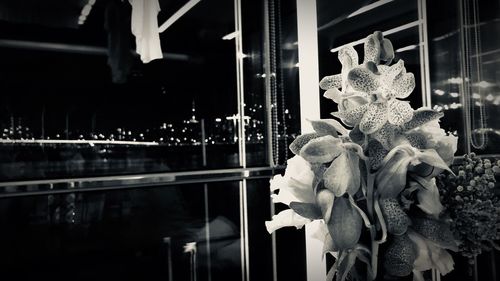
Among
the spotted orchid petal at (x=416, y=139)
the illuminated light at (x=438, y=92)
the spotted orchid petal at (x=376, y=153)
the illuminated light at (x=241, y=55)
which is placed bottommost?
the spotted orchid petal at (x=376, y=153)

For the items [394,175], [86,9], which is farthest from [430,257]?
[86,9]

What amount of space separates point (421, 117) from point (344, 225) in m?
0.21

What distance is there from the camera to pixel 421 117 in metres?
0.60

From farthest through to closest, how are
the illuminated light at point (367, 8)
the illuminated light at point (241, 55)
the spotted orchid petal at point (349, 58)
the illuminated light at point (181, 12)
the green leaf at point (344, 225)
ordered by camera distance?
1. the illuminated light at point (181, 12)
2. the illuminated light at point (241, 55)
3. the illuminated light at point (367, 8)
4. the spotted orchid petal at point (349, 58)
5. the green leaf at point (344, 225)

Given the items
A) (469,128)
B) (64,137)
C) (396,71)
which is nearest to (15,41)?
(64,137)

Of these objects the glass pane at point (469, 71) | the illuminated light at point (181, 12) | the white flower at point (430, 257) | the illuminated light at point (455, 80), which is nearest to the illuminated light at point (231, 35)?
the illuminated light at point (181, 12)

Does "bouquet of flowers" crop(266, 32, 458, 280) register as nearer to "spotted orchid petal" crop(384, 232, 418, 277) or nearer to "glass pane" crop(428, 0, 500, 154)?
"spotted orchid petal" crop(384, 232, 418, 277)

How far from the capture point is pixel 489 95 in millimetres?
2590

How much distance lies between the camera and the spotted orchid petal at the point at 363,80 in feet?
1.91

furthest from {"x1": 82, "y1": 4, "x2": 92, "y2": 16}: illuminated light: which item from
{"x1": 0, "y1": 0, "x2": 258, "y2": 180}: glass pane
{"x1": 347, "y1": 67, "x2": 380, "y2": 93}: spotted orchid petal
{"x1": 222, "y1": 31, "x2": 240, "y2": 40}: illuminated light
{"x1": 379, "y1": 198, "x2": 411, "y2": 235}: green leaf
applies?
{"x1": 379, "y1": 198, "x2": 411, "y2": 235}: green leaf

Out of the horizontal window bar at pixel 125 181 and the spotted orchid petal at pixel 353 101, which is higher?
the spotted orchid petal at pixel 353 101

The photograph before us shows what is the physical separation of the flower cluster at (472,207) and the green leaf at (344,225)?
18cm

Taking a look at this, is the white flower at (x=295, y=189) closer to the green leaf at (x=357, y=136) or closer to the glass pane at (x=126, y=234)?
the green leaf at (x=357, y=136)

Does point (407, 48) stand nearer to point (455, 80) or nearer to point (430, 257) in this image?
point (455, 80)
